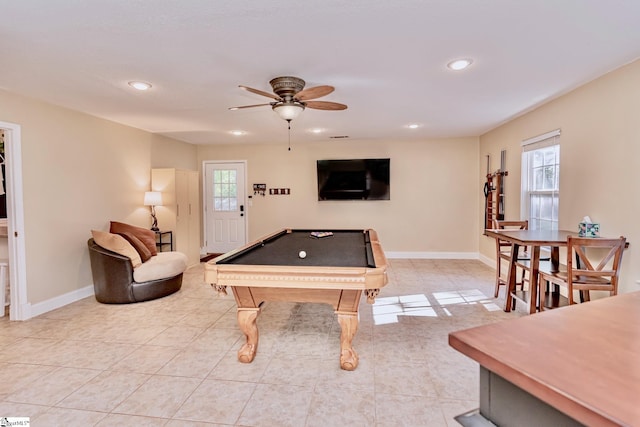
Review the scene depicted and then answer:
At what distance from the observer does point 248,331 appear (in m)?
2.60

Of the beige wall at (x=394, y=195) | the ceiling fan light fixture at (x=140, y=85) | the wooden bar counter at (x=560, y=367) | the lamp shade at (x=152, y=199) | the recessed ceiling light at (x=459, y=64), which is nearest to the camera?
the wooden bar counter at (x=560, y=367)

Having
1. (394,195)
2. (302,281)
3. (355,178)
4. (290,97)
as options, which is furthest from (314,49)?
(394,195)

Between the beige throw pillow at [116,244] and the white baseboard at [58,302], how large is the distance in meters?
0.75

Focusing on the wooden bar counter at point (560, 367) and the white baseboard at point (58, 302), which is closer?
the wooden bar counter at point (560, 367)

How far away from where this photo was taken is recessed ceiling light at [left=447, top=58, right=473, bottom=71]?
2672 millimetres

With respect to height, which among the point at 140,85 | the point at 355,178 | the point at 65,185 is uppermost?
the point at 140,85

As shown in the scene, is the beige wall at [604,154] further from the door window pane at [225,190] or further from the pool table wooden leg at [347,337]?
the door window pane at [225,190]

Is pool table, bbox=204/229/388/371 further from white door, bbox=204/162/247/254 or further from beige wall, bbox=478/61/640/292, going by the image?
white door, bbox=204/162/247/254

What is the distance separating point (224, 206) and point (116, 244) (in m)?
3.22

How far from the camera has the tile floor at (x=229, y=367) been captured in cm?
199

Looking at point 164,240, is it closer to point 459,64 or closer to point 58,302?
point 58,302

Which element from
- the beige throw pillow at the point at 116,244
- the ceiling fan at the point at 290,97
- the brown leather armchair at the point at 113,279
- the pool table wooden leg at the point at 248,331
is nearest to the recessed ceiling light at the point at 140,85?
the ceiling fan at the point at 290,97

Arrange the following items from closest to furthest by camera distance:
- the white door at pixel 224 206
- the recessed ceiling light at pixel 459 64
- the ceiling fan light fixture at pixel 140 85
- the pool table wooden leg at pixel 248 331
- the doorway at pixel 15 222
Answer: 1. the pool table wooden leg at pixel 248 331
2. the recessed ceiling light at pixel 459 64
3. the ceiling fan light fixture at pixel 140 85
4. the doorway at pixel 15 222
5. the white door at pixel 224 206

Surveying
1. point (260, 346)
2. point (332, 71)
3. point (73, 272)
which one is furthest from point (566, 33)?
point (73, 272)
